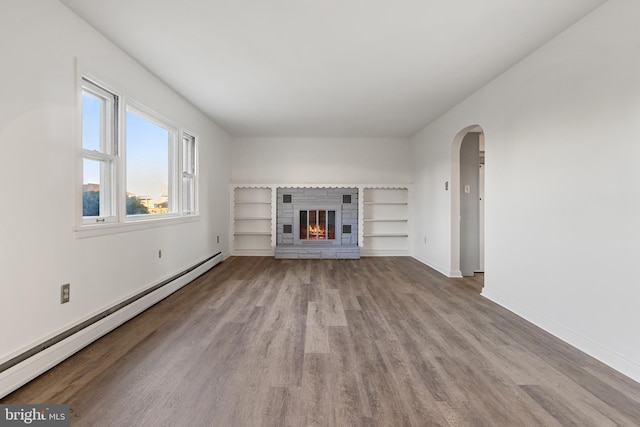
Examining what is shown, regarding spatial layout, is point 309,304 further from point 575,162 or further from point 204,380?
point 575,162

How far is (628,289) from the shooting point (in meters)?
2.12

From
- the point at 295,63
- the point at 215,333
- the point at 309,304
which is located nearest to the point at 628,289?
the point at 309,304

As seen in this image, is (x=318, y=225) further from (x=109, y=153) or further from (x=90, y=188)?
(x=90, y=188)

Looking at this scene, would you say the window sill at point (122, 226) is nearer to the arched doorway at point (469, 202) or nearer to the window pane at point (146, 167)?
the window pane at point (146, 167)

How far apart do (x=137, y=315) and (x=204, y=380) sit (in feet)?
5.22

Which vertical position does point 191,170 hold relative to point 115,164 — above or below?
above

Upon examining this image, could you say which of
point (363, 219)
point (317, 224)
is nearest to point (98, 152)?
point (317, 224)

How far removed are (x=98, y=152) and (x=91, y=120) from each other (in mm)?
279

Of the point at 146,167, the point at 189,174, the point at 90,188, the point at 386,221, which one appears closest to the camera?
the point at 90,188

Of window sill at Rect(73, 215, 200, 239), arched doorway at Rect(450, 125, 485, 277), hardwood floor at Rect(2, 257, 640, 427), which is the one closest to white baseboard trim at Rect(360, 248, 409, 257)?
arched doorway at Rect(450, 125, 485, 277)

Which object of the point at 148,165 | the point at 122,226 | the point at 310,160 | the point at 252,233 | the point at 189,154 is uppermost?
the point at 310,160

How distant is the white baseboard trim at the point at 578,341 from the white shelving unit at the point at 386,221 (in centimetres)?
345

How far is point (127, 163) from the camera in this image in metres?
3.28

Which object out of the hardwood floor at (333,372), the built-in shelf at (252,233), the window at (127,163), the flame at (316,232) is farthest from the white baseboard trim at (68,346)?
the flame at (316,232)
